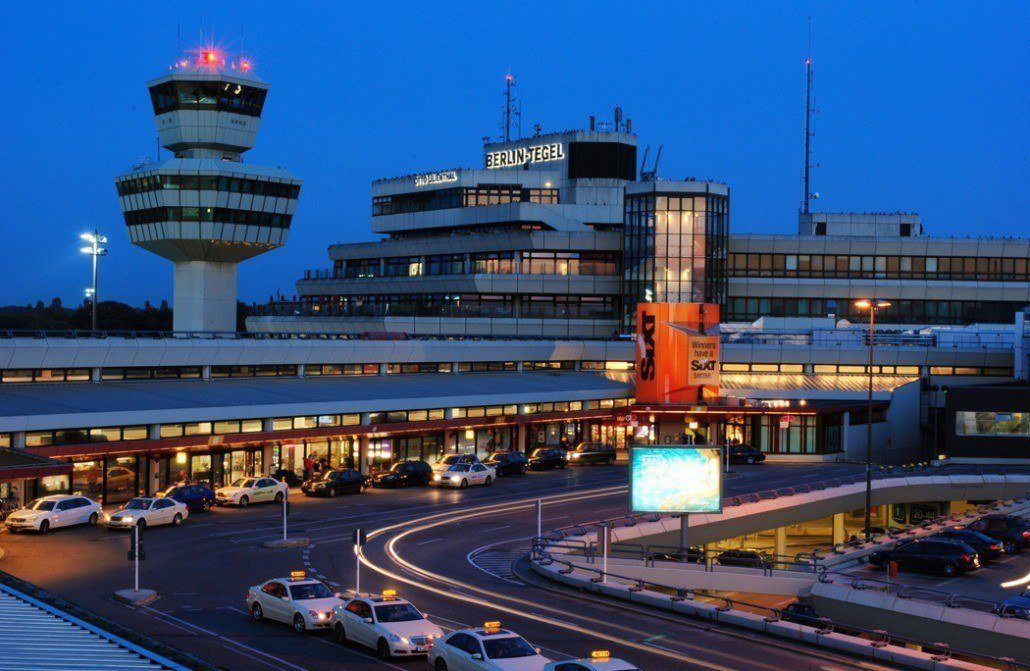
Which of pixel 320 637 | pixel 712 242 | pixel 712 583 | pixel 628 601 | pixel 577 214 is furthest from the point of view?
pixel 577 214

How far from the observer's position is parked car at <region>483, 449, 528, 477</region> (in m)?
73.8

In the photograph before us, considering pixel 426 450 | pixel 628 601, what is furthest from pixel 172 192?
pixel 628 601

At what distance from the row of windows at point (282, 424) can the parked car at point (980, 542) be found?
32139 mm

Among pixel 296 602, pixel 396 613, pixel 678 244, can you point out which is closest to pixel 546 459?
pixel 678 244

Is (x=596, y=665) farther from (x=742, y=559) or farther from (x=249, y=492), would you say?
(x=249, y=492)

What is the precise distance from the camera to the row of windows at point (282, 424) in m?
55.3

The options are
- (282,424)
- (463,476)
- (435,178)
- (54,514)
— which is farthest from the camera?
(435,178)

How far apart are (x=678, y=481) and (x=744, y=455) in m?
41.4

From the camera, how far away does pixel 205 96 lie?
92.7m

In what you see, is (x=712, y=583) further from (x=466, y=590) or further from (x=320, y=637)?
(x=320, y=637)

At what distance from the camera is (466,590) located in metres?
39.7

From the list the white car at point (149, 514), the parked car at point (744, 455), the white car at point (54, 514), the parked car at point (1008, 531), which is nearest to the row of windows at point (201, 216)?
the parked car at point (744, 455)

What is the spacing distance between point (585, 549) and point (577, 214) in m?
80.5

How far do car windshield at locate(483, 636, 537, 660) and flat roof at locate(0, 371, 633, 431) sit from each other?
1282 inches
